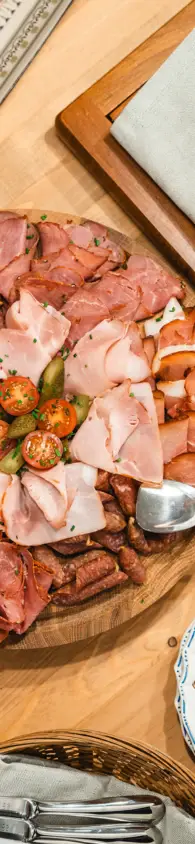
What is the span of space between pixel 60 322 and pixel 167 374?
264 millimetres

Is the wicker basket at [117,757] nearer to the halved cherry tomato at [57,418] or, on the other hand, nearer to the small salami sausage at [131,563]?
the small salami sausage at [131,563]

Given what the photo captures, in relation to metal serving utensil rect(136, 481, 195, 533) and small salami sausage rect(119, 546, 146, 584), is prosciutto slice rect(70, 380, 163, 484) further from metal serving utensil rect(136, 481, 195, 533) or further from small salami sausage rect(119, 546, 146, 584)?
small salami sausage rect(119, 546, 146, 584)

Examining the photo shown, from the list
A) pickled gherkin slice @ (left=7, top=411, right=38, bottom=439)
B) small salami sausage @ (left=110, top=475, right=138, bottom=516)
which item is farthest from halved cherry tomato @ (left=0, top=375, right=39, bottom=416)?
small salami sausage @ (left=110, top=475, right=138, bottom=516)

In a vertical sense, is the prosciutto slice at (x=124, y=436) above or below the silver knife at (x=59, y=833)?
above

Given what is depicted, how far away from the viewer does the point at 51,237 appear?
1.78 m

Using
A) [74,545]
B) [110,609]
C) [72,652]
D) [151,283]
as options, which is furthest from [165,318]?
[72,652]

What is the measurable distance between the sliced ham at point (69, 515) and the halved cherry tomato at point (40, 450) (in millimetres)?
46

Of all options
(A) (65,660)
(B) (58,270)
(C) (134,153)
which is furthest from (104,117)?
(A) (65,660)

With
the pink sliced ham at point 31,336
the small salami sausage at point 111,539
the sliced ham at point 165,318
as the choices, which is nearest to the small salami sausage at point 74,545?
the small salami sausage at point 111,539

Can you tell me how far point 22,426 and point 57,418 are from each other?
7 cm

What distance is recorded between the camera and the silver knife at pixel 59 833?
134 cm

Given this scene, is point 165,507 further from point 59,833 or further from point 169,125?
point 169,125

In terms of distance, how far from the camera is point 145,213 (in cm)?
192

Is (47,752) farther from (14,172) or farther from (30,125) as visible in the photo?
(30,125)
